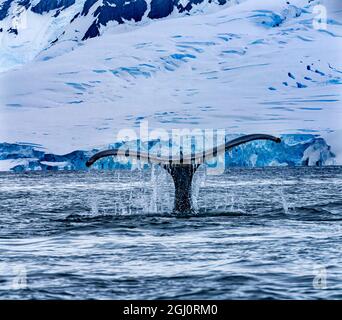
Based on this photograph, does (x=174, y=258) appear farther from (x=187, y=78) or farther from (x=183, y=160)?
(x=187, y=78)

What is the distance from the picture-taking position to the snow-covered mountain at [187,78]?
78.0 m

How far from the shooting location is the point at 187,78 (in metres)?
83.7
